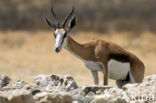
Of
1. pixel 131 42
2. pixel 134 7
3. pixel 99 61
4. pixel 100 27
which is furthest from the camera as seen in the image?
pixel 134 7

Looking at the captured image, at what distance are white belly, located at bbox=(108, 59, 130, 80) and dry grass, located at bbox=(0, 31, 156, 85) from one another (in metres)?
10.3

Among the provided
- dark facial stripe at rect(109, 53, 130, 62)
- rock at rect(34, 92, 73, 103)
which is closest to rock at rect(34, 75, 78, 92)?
dark facial stripe at rect(109, 53, 130, 62)

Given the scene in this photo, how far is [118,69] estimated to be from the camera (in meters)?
14.1

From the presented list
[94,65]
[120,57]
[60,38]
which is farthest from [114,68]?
[60,38]

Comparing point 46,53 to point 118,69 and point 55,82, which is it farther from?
point 55,82

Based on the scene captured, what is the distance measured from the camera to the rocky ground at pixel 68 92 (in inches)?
341

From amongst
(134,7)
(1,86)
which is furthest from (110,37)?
(1,86)

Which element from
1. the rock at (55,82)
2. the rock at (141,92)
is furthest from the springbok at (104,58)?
the rock at (141,92)

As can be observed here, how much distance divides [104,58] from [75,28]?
2668 cm

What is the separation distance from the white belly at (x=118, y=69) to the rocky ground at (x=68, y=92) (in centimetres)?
206

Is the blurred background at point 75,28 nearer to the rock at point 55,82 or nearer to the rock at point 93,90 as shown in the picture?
the rock at point 55,82

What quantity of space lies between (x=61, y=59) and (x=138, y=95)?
69.0ft

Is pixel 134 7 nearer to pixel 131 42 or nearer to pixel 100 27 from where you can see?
pixel 100 27

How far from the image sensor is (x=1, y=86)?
462 inches
